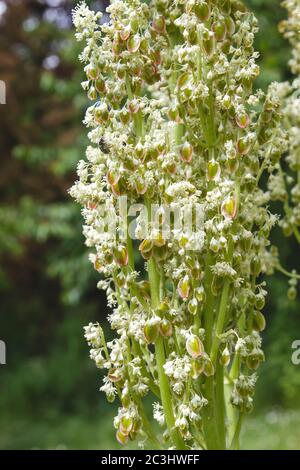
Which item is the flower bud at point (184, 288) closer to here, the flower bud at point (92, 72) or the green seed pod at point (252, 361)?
the green seed pod at point (252, 361)

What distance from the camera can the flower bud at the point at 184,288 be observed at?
1579 millimetres

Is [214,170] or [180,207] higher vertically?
[214,170]

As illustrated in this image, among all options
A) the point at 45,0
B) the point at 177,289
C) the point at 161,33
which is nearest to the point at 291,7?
the point at 161,33

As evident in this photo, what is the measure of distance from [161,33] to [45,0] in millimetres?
6145

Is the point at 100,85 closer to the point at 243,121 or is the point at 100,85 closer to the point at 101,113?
the point at 101,113

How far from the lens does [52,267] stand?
19.6 ft

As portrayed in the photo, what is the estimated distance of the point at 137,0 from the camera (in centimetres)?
167

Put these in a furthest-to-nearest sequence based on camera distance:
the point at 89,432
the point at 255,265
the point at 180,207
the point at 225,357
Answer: the point at 89,432, the point at 255,265, the point at 225,357, the point at 180,207

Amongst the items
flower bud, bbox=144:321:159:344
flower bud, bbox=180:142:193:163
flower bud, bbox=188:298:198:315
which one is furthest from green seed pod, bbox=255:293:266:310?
flower bud, bbox=180:142:193:163

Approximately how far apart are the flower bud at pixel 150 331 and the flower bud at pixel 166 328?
0.05ft

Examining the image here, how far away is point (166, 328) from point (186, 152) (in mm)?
459

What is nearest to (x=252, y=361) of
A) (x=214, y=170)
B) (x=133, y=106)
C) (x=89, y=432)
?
(x=214, y=170)

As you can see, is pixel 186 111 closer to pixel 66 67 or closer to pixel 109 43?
pixel 109 43

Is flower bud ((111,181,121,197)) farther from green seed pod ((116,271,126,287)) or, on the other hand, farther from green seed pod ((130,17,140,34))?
green seed pod ((130,17,140,34))
